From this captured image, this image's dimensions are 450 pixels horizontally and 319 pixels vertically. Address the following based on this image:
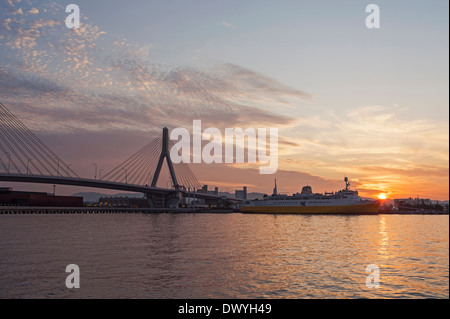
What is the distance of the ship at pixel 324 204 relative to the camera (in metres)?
87.0

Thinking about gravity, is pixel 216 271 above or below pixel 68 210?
above

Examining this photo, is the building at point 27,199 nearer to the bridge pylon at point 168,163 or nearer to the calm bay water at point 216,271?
the bridge pylon at point 168,163

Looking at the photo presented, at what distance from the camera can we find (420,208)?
164000mm

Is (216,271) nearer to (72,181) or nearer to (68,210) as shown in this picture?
(72,181)

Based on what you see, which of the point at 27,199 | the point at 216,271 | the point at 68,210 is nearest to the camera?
the point at 216,271

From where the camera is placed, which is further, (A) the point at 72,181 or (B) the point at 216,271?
(A) the point at 72,181

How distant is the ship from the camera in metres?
87.0

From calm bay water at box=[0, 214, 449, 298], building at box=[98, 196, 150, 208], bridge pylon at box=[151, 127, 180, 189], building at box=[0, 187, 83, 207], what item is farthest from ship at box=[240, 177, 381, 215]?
building at box=[98, 196, 150, 208]

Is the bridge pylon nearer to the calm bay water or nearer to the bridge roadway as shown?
the bridge roadway

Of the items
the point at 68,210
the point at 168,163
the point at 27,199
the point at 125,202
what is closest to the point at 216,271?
the point at 168,163

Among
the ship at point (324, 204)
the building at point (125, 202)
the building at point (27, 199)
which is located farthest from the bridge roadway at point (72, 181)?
the building at point (125, 202)

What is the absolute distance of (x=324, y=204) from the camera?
3511 inches
